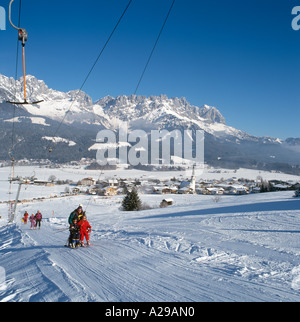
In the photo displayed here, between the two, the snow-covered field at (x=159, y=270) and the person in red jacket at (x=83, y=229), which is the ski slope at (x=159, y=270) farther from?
the person in red jacket at (x=83, y=229)

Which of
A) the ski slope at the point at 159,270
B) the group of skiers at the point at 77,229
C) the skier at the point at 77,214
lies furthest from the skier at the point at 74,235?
the ski slope at the point at 159,270

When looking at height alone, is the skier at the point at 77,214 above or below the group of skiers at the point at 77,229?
above

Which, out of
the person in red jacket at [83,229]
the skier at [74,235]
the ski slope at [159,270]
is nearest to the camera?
the ski slope at [159,270]

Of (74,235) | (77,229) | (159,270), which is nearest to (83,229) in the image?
(77,229)

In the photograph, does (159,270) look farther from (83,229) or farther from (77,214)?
(77,214)

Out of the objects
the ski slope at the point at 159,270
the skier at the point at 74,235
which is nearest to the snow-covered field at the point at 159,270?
the ski slope at the point at 159,270

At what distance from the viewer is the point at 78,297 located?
15.4 ft

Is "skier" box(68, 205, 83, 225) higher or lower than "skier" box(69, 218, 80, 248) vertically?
higher

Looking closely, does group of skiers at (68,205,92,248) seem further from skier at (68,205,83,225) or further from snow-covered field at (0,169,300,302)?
snow-covered field at (0,169,300,302)

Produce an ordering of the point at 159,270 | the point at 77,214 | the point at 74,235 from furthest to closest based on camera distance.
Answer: the point at 77,214 < the point at 74,235 < the point at 159,270

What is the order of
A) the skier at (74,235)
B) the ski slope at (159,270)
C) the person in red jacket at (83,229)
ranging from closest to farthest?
the ski slope at (159,270), the skier at (74,235), the person in red jacket at (83,229)

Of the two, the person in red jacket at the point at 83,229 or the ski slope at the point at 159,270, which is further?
the person in red jacket at the point at 83,229

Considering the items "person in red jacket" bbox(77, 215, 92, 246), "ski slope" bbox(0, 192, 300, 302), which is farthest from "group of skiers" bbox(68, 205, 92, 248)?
"ski slope" bbox(0, 192, 300, 302)
